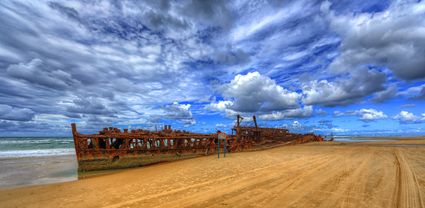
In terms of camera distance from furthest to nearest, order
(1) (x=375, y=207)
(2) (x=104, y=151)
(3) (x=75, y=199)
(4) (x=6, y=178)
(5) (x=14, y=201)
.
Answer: (2) (x=104, y=151) → (4) (x=6, y=178) → (5) (x=14, y=201) → (3) (x=75, y=199) → (1) (x=375, y=207)

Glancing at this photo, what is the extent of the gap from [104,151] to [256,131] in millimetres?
23547

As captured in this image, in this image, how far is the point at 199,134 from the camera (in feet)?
74.1

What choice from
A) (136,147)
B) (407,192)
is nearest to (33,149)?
(136,147)

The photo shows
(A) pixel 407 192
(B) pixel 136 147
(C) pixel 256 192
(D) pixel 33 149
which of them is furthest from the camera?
(D) pixel 33 149

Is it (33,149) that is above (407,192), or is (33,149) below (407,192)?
below

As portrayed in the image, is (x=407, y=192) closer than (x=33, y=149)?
Yes

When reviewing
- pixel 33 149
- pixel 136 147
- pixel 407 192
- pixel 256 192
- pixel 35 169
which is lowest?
pixel 35 169

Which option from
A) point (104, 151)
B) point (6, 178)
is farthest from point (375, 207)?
point (6, 178)

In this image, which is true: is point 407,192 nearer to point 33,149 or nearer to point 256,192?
point 256,192

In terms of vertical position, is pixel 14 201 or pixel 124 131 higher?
pixel 124 131

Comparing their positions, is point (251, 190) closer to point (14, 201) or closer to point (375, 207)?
point (375, 207)

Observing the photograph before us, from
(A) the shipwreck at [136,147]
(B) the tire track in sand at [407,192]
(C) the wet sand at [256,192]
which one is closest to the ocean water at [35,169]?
(A) the shipwreck at [136,147]

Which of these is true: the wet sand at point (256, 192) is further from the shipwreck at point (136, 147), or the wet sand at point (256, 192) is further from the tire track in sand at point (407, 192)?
the shipwreck at point (136, 147)

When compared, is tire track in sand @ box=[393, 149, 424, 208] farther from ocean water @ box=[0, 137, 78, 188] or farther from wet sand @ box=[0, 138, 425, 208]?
ocean water @ box=[0, 137, 78, 188]
